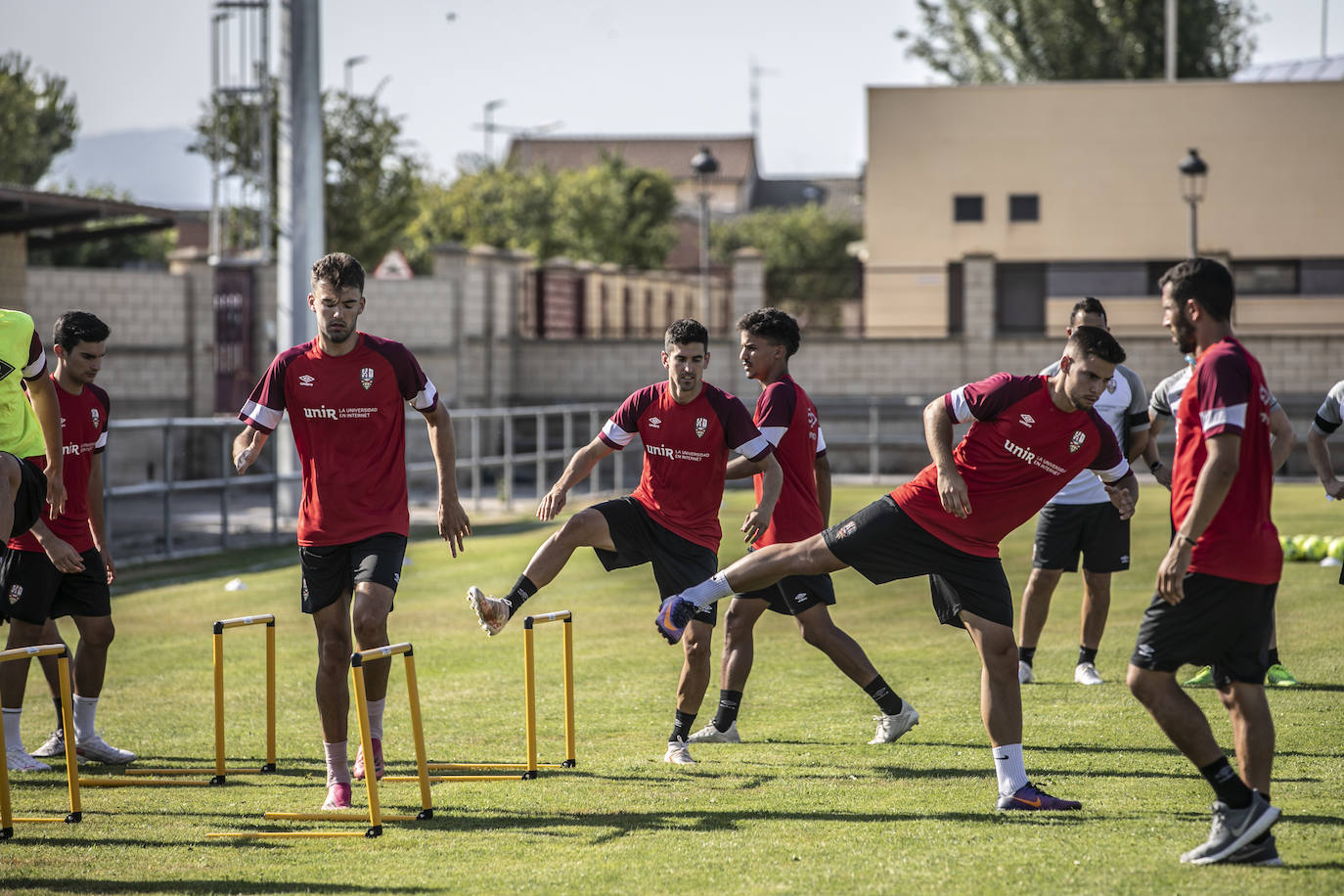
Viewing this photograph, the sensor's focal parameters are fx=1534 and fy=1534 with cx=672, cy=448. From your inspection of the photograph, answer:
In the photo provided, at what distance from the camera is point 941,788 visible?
22.1 ft

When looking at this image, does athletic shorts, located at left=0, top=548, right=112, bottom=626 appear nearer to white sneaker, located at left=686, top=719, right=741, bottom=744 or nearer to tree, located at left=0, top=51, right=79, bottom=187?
white sneaker, located at left=686, top=719, right=741, bottom=744

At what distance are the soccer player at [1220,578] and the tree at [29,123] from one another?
147 feet

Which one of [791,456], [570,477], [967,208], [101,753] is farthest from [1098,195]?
[101,753]

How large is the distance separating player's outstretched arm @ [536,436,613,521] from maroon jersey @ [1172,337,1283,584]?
3.09 m

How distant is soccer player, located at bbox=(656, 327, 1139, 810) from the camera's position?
20.6ft

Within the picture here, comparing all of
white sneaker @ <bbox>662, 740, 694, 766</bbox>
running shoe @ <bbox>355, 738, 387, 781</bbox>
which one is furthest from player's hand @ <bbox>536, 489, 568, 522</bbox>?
running shoe @ <bbox>355, 738, 387, 781</bbox>

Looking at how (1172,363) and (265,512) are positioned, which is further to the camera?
(1172,363)

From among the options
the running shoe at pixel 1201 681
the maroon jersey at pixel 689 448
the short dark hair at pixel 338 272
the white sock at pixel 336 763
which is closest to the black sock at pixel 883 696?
the maroon jersey at pixel 689 448

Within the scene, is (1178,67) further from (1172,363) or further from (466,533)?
(466,533)

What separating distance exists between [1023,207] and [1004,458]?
32.3 metres

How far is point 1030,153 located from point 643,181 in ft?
90.4

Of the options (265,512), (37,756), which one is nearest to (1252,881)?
(37,756)

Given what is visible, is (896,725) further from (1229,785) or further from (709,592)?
(1229,785)

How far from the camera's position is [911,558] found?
646 cm
